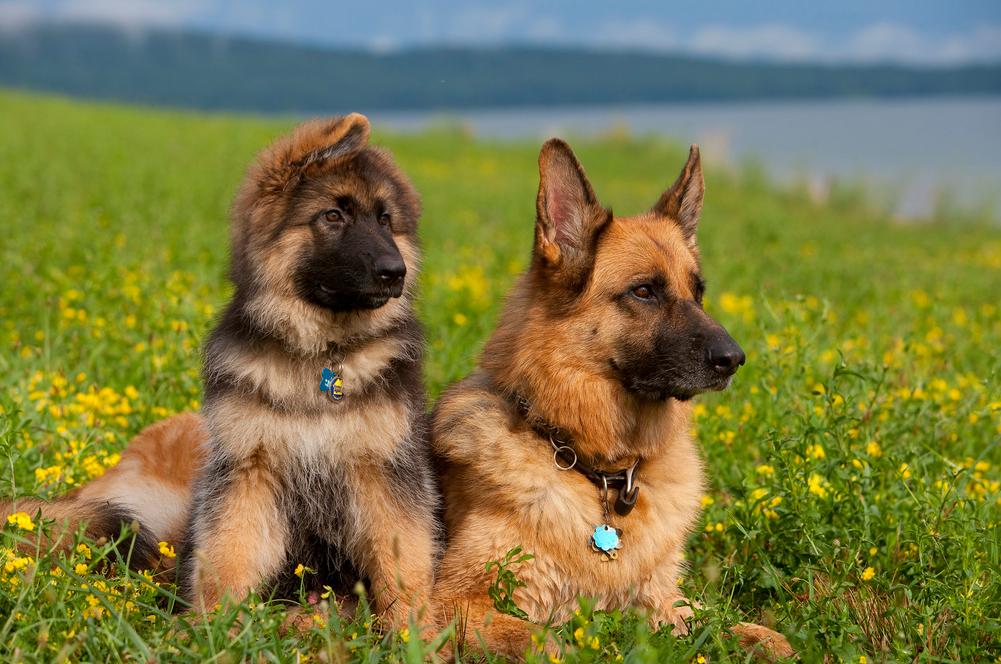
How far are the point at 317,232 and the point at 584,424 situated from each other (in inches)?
52.0

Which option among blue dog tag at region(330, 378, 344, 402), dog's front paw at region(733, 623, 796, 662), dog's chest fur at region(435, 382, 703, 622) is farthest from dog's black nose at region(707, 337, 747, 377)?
blue dog tag at region(330, 378, 344, 402)

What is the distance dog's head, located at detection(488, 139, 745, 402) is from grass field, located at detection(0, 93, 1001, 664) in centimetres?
65

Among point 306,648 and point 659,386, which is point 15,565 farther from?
point 659,386

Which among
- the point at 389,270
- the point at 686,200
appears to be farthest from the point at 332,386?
the point at 686,200

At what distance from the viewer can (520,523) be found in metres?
3.42

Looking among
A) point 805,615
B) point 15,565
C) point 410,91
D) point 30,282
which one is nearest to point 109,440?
point 15,565

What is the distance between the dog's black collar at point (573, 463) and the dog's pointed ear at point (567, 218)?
2.02 feet

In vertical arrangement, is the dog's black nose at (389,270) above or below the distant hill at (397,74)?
above

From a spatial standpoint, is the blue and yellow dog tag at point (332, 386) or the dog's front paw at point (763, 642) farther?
the blue and yellow dog tag at point (332, 386)

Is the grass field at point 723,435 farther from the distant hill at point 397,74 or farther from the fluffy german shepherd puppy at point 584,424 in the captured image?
the distant hill at point 397,74

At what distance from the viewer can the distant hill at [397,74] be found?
107125 mm

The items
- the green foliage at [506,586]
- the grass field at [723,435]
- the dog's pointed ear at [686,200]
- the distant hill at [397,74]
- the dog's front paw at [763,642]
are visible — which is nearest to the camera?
the grass field at [723,435]

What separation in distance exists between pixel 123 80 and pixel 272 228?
12914 centimetres

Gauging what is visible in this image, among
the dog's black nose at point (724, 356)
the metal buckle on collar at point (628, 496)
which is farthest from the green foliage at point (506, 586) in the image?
the dog's black nose at point (724, 356)
